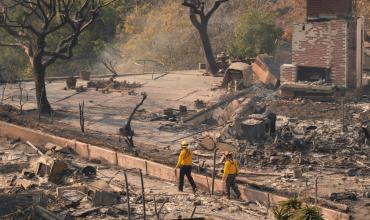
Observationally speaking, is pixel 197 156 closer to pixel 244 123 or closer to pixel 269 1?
pixel 244 123

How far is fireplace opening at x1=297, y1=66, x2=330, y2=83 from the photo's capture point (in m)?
27.4

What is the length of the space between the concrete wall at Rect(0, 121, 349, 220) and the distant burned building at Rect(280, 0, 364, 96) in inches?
395

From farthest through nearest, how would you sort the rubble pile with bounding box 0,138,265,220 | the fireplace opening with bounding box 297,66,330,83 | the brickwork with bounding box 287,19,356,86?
the fireplace opening with bounding box 297,66,330,83, the brickwork with bounding box 287,19,356,86, the rubble pile with bounding box 0,138,265,220

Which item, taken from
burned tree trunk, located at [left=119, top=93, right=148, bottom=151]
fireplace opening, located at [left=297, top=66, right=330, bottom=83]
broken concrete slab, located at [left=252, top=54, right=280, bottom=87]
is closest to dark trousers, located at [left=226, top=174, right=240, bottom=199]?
burned tree trunk, located at [left=119, top=93, right=148, bottom=151]

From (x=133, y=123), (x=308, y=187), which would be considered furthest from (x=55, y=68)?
(x=308, y=187)

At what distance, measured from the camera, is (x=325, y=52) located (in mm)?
27297

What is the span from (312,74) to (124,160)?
11.4m

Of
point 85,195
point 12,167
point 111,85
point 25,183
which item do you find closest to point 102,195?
point 85,195

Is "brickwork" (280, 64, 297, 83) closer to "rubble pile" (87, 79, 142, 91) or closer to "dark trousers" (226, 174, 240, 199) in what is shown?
"rubble pile" (87, 79, 142, 91)

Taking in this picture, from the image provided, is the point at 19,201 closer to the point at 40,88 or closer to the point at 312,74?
the point at 40,88

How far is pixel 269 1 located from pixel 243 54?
37.3 ft

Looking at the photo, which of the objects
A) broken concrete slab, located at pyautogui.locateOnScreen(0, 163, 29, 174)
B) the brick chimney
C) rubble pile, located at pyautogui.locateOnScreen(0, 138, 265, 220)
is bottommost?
rubble pile, located at pyautogui.locateOnScreen(0, 138, 265, 220)

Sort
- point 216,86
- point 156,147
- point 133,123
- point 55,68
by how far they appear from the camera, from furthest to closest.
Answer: point 55,68 < point 216,86 < point 133,123 < point 156,147

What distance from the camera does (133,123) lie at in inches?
979
